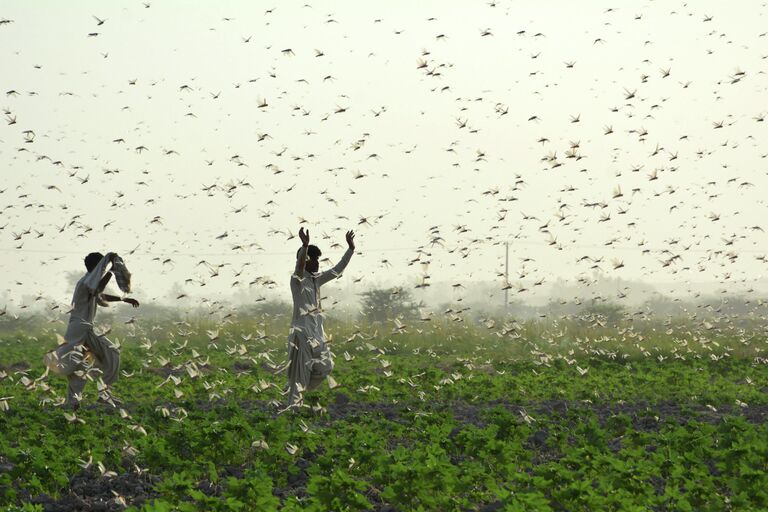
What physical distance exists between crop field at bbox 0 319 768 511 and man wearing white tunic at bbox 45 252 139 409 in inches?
17.8

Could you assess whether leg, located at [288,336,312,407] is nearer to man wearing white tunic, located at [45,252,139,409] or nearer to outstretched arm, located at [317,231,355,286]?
outstretched arm, located at [317,231,355,286]

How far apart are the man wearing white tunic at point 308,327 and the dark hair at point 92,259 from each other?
2649mm

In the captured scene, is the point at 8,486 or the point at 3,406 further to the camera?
the point at 3,406

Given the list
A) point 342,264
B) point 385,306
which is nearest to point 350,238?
point 342,264

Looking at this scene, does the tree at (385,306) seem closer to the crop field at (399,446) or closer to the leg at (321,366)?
the crop field at (399,446)

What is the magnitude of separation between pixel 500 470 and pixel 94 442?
4.37 m

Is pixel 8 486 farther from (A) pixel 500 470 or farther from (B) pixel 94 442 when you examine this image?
(A) pixel 500 470

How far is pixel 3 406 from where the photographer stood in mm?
12461

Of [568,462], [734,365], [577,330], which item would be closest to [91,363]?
[568,462]

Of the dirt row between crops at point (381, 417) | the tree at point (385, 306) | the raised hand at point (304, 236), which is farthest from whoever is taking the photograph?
the tree at point (385, 306)

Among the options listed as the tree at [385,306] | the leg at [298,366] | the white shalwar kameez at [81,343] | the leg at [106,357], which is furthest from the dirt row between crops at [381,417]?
the tree at [385,306]

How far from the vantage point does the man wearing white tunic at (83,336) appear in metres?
12.5

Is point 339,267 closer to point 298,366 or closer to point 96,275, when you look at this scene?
point 298,366

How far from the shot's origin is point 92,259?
1273 cm
